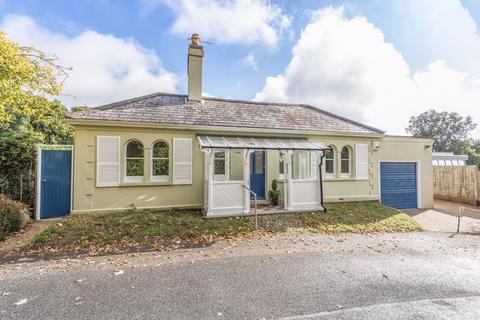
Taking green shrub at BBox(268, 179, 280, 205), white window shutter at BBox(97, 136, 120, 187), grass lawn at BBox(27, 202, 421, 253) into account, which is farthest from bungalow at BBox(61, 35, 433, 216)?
grass lawn at BBox(27, 202, 421, 253)

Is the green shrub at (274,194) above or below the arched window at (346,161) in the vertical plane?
below

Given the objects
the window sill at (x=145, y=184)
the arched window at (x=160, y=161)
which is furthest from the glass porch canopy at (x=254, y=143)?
the window sill at (x=145, y=184)

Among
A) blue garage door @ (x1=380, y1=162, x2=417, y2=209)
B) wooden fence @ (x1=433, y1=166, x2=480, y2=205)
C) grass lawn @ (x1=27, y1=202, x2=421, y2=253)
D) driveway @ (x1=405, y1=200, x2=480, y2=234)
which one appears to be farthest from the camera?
wooden fence @ (x1=433, y1=166, x2=480, y2=205)

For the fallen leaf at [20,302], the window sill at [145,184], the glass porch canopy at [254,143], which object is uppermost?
the glass porch canopy at [254,143]

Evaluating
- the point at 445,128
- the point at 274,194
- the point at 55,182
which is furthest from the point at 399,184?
the point at 445,128

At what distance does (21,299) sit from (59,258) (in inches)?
74.3

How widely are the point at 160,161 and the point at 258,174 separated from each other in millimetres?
4572

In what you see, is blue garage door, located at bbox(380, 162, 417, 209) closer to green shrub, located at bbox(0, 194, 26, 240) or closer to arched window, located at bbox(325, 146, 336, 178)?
arched window, located at bbox(325, 146, 336, 178)

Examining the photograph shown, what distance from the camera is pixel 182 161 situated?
31.2 feet

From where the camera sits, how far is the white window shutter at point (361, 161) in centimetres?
1165

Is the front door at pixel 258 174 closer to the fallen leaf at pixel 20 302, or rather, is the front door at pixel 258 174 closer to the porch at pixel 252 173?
the porch at pixel 252 173

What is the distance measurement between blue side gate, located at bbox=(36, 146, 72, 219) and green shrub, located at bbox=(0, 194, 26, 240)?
1.18 m

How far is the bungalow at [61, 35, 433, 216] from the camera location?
8.73 meters

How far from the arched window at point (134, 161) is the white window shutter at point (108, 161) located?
0.46 m
